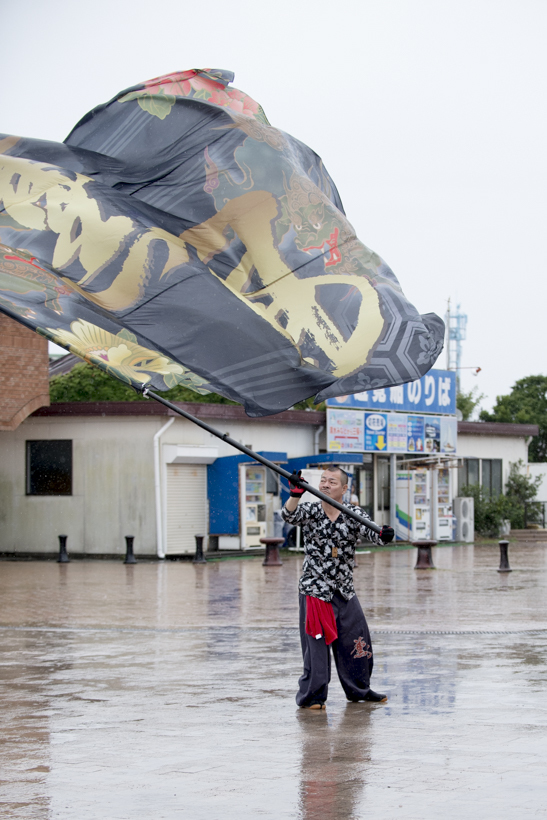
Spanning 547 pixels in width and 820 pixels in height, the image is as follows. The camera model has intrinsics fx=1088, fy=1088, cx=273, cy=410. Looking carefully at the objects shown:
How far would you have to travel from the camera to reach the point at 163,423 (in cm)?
2894

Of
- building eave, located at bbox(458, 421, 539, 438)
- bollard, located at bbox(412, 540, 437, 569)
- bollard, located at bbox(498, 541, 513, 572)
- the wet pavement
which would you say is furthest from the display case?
the wet pavement

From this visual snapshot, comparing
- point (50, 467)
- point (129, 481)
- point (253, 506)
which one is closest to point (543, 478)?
point (253, 506)

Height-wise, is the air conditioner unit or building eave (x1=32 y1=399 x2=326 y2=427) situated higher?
building eave (x1=32 y1=399 x2=326 y2=427)

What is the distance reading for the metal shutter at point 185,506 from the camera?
2878cm

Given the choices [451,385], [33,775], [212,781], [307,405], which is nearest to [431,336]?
[212,781]

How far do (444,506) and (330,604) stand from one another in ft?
94.9

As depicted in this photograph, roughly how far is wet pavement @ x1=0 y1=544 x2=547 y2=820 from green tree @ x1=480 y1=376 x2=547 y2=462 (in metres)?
56.4

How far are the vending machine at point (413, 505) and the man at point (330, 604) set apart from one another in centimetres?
2683

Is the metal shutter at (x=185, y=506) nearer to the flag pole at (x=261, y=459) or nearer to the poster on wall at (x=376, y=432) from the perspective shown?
the poster on wall at (x=376, y=432)

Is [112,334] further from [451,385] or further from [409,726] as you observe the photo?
[451,385]

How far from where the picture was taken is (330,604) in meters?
8.41

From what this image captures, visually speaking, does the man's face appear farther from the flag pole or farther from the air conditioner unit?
the air conditioner unit

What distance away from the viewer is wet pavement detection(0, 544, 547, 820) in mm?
5625

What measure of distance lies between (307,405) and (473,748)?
36.0 meters
